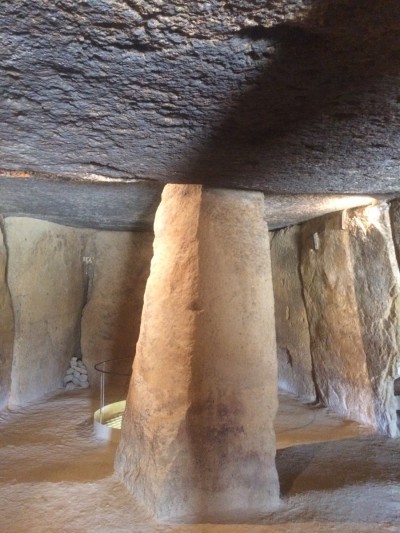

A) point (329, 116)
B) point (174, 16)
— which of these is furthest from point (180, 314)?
point (174, 16)

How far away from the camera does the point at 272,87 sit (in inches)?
44.4

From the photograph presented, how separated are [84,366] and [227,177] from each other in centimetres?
388

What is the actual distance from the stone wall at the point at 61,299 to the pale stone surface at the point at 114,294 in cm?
1

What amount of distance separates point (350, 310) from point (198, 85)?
292cm

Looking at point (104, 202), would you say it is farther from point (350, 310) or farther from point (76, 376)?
point (76, 376)

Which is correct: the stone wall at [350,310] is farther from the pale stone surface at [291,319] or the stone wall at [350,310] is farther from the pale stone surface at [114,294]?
the pale stone surface at [114,294]

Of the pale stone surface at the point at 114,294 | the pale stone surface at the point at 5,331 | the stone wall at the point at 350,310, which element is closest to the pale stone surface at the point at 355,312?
the stone wall at the point at 350,310

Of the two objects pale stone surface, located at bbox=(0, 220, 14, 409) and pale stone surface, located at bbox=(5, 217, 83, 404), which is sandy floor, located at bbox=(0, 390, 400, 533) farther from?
pale stone surface, located at bbox=(5, 217, 83, 404)

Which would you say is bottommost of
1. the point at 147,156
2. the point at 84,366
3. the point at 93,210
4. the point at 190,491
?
the point at 190,491

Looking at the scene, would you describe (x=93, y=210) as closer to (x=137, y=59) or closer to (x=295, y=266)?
(x=295, y=266)

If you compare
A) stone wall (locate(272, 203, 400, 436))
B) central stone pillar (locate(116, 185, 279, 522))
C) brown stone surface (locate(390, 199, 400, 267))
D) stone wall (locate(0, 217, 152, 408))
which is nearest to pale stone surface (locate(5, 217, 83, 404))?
stone wall (locate(0, 217, 152, 408))

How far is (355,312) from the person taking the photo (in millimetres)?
3510

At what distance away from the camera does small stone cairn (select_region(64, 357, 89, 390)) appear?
4.98 metres

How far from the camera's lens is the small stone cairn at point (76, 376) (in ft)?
16.3
